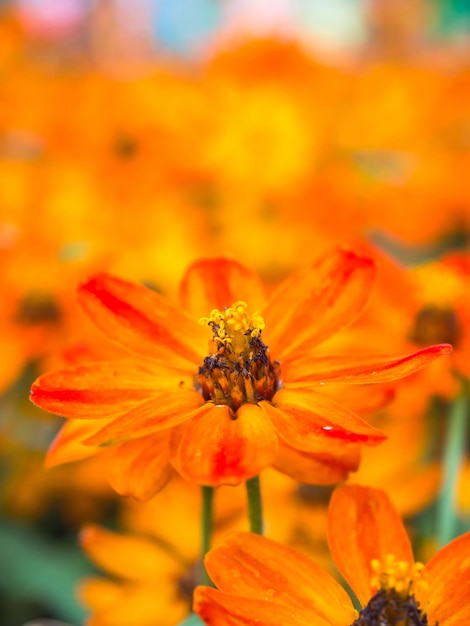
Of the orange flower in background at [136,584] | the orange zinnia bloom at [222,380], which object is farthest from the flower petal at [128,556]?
the orange zinnia bloom at [222,380]

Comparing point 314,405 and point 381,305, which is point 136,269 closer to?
point 381,305

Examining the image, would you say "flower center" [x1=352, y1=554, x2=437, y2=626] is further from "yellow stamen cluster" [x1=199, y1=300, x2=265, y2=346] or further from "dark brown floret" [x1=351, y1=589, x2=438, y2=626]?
"yellow stamen cluster" [x1=199, y1=300, x2=265, y2=346]

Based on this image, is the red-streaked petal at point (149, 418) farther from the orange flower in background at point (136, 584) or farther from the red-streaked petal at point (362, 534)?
the orange flower in background at point (136, 584)

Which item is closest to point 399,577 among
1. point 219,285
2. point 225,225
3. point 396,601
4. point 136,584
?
point 396,601

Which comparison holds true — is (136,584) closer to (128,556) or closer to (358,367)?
(128,556)

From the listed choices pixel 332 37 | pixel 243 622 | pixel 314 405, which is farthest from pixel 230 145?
pixel 332 37
